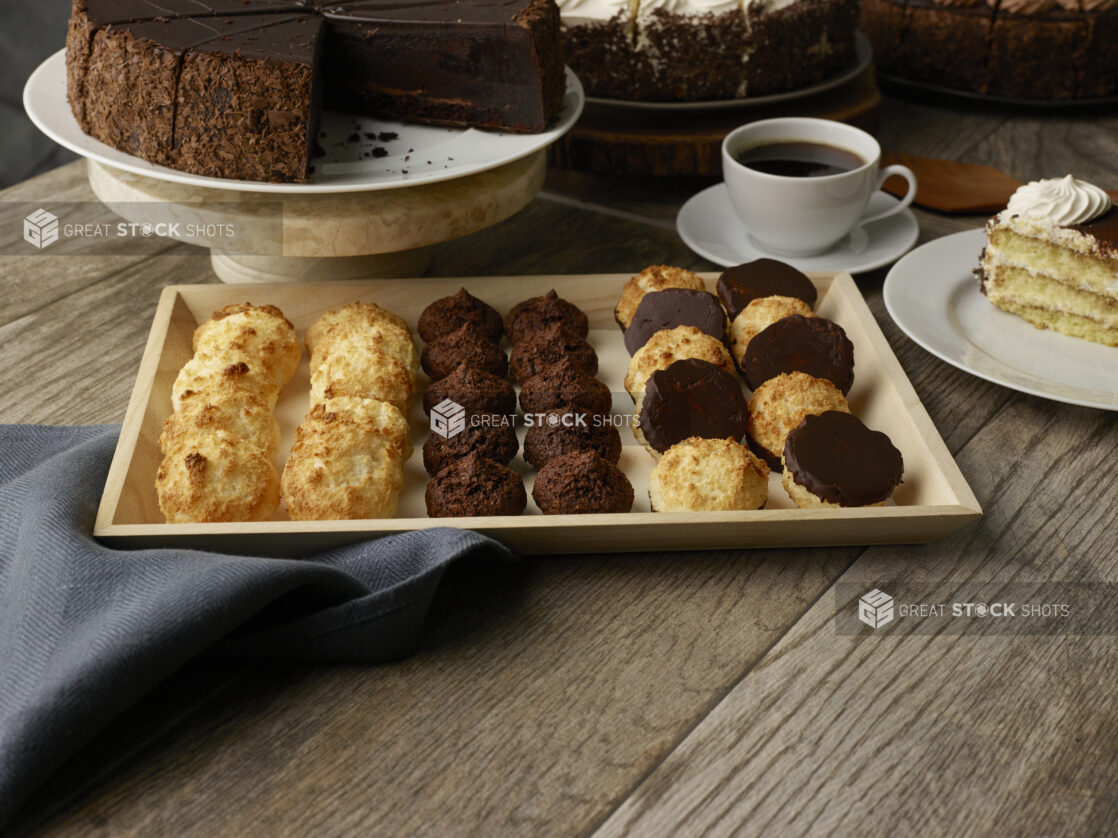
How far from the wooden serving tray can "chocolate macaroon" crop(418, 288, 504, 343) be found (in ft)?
0.28

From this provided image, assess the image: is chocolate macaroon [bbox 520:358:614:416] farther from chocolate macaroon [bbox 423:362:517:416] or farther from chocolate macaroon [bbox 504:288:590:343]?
chocolate macaroon [bbox 504:288:590:343]

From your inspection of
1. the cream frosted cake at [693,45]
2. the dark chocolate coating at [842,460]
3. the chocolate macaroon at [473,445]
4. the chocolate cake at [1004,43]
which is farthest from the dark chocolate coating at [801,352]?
the chocolate cake at [1004,43]

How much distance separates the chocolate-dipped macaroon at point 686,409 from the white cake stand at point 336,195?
0.53 m

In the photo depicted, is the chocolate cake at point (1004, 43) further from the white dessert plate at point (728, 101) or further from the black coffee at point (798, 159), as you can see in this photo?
the black coffee at point (798, 159)

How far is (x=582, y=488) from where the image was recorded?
1352 mm

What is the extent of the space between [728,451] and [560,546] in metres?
0.26

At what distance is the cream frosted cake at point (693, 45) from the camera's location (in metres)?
2.21

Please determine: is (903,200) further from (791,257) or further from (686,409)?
(686,409)

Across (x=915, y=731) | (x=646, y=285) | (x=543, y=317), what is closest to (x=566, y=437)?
(x=543, y=317)

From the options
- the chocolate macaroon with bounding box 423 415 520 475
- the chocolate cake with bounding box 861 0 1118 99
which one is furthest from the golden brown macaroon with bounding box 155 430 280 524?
the chocolate cake with bounding box 861 0 1118 99

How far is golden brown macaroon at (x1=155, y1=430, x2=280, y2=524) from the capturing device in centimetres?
133

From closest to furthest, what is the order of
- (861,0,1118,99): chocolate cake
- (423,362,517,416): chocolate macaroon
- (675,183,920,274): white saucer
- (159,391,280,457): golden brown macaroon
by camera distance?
(159,391,280,457): golden brown macaroon → (423,362,517,416): chocolate macaroon → (675,183,920,274): white saucer → (861,0,1118,99): chocolate cake

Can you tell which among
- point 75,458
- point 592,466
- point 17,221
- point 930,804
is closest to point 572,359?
point 592,466

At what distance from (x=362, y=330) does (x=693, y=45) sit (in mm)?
1058
